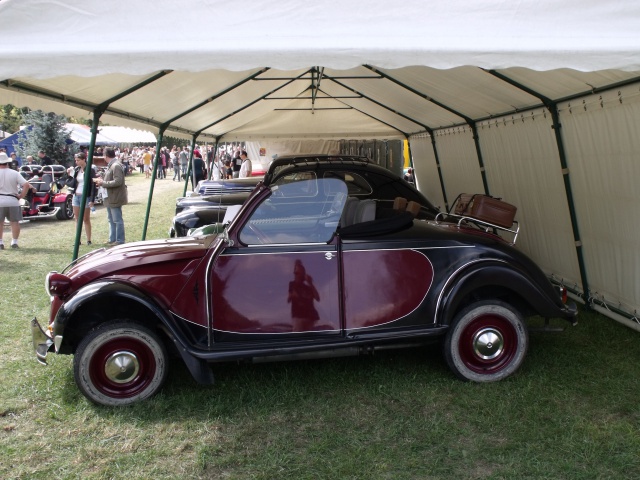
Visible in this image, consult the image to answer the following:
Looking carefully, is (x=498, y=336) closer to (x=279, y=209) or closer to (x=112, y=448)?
(x=279, y=209)

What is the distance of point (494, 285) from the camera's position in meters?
4.43

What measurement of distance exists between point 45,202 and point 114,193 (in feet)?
18.8

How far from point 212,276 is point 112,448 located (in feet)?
4.13

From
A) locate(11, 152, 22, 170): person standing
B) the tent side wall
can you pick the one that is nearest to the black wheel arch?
the tent side wall

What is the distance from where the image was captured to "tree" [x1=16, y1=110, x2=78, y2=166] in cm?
2584

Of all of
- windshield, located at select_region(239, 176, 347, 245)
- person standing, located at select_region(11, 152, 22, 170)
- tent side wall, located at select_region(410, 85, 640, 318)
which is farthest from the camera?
person standing, located at select_region(11, 152, 22, 170)

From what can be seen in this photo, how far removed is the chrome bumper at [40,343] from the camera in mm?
4141

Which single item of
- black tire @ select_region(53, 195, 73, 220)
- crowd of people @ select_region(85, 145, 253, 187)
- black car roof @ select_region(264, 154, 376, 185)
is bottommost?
black car roof @ select_region(264, 154, 376, 185)

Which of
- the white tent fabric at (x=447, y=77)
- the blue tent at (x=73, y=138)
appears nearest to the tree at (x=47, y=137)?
the blue tent at (x=73, y=138)

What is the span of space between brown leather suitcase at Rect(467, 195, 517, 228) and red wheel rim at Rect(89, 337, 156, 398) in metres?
3.14

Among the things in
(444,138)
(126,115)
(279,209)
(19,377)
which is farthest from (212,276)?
(444,138)

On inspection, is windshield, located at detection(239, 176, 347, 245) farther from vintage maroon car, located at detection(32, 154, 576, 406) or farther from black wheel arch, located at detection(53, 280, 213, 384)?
black wheel arch, located at detection(53, 280, 213, 384)

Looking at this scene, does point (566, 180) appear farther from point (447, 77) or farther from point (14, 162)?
point (14, 162)

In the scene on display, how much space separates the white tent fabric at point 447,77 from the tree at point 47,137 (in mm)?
17612
